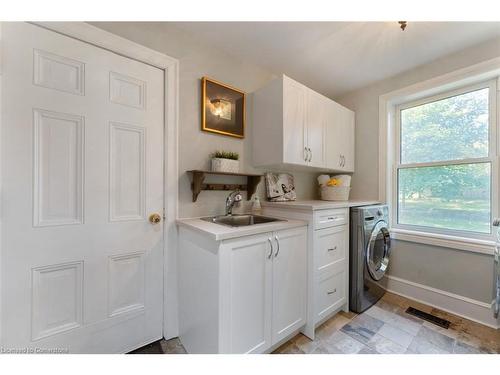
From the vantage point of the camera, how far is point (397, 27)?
152cm

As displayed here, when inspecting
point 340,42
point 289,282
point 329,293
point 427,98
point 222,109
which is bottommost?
point 329,293

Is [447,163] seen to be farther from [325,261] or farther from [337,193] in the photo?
[325,261]

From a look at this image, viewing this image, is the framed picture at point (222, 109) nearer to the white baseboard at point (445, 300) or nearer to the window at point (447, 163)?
the window at point (447, 163)

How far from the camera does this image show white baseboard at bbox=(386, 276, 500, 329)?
1.70m

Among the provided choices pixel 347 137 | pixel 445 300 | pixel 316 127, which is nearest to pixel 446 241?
pixel 445 300

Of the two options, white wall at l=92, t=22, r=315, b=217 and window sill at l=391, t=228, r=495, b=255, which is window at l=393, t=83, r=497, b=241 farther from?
white wall at l=92, t=22, r=315, b=217

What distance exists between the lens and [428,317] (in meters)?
1.80

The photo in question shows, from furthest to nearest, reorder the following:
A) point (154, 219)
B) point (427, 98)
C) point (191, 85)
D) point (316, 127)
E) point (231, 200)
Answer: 1. point (427, 98)
2. point (316, 127)
3. point (231, 200)
4. point (191, 85)
5. point (154, 219)

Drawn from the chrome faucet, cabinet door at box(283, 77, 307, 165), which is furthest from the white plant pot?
cabinet door at box(283, 77, 307, 165)

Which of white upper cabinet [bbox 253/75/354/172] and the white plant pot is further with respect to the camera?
white upper cabinet [bbox 253/75/354/172]

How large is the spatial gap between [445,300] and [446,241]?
555 mm

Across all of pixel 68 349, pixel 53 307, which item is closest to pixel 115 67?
pixel 53 307

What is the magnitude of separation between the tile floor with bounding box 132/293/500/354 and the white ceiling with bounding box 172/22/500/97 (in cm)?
235

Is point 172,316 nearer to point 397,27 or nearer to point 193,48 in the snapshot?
point 193,48
